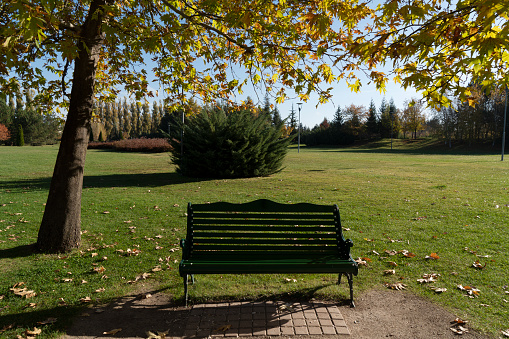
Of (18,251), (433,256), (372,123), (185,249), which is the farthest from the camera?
(372,123)

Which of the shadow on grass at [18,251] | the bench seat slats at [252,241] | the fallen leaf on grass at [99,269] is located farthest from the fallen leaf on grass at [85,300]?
the shadow on grass at [18,251]

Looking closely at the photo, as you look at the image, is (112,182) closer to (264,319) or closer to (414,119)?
(264,319)

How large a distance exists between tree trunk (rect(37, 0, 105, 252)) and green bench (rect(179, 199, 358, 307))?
7.59 feet

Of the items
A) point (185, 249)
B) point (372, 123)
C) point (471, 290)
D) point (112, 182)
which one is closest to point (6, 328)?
point (185, 249)

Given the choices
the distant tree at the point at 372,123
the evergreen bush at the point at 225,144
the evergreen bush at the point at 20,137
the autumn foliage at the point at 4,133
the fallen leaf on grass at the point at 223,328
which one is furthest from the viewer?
the distant tree at the point at 372,123

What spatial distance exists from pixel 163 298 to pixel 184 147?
37.8ft

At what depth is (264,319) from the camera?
10.1 feet

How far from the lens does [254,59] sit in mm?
5859

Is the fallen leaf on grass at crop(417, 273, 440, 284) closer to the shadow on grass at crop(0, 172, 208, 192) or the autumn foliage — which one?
the shadow on grass at crop(0, 172, 208, 192)

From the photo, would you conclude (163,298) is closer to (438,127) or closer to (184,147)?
(184,147)

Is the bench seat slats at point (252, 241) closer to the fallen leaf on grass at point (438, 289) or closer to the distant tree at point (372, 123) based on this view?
the fallen leaf on grass at point (438, 289)

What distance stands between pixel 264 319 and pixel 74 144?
3709mm

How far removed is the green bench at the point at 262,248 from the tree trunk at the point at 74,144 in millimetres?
2312

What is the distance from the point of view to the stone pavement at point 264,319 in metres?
2.87
